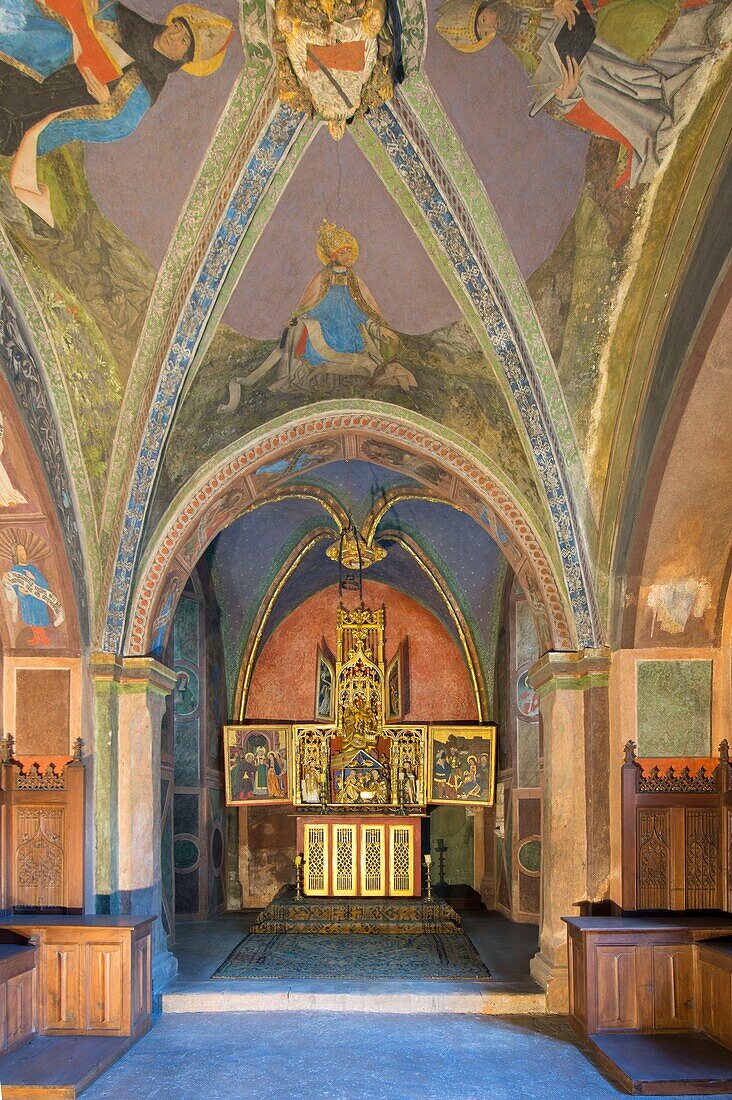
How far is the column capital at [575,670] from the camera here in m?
9.34

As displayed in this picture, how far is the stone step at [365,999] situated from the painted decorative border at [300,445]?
3.07 m

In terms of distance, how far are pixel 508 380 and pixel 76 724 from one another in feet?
15.7

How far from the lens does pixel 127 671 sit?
384 inches

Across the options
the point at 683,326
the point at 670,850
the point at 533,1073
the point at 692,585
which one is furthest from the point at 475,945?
the point at 683,326

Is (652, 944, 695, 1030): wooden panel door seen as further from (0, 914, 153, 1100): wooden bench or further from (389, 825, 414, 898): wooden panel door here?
(389, 825, 414, 898): wooden panel door

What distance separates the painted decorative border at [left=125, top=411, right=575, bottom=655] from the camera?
9.87 m

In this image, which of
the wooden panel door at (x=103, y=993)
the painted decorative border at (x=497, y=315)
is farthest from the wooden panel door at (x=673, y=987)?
the wooden panel door at (x=103, y=993)

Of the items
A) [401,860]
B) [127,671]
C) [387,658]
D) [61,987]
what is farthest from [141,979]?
[387,658]

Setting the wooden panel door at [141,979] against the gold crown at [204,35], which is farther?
the wooden panel door at [141,979]

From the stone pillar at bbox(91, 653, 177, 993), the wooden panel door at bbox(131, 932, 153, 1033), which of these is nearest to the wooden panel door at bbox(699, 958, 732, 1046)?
the wooden panel door at bbox(131, 932, 153, 1033)

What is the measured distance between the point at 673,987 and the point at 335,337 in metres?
6.05

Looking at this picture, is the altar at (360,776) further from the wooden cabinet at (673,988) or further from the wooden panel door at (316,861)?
the wooden cabinet at (673,988)

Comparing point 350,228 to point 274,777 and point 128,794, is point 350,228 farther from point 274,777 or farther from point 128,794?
point 274,777

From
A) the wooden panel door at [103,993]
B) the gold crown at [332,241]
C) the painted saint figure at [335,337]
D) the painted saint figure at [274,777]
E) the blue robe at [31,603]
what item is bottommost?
the wooden panel door at [103,993]
